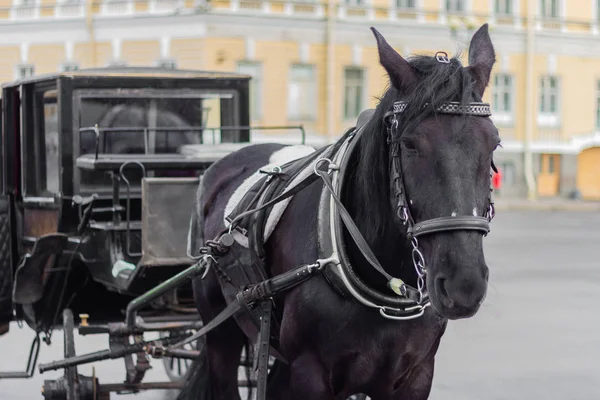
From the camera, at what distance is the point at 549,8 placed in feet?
131

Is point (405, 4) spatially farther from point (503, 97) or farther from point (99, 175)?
point (99, 175)

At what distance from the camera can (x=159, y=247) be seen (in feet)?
23.4

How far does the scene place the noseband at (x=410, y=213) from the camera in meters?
4.00

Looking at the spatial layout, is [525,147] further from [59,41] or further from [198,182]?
[198,182]

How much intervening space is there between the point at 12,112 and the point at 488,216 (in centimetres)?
515

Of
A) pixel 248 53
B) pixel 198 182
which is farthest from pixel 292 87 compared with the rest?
pixel 198 182

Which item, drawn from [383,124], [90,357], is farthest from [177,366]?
[383,124]

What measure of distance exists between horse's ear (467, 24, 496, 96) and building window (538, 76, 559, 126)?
115ft

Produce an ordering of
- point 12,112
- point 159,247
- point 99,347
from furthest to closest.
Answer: point 99,347 < point 12,112 < point 159,247

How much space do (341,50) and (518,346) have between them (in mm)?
26540

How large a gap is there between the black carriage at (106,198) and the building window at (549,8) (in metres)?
32.5

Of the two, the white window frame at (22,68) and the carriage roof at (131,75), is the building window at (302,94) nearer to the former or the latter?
the white window frame at (22,68)

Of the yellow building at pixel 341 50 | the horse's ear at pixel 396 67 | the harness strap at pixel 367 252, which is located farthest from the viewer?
the yellow building at pixel 341 50

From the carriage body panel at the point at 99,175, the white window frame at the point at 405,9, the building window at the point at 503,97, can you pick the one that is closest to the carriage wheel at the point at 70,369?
the carriage body panel at the point at 99,175
